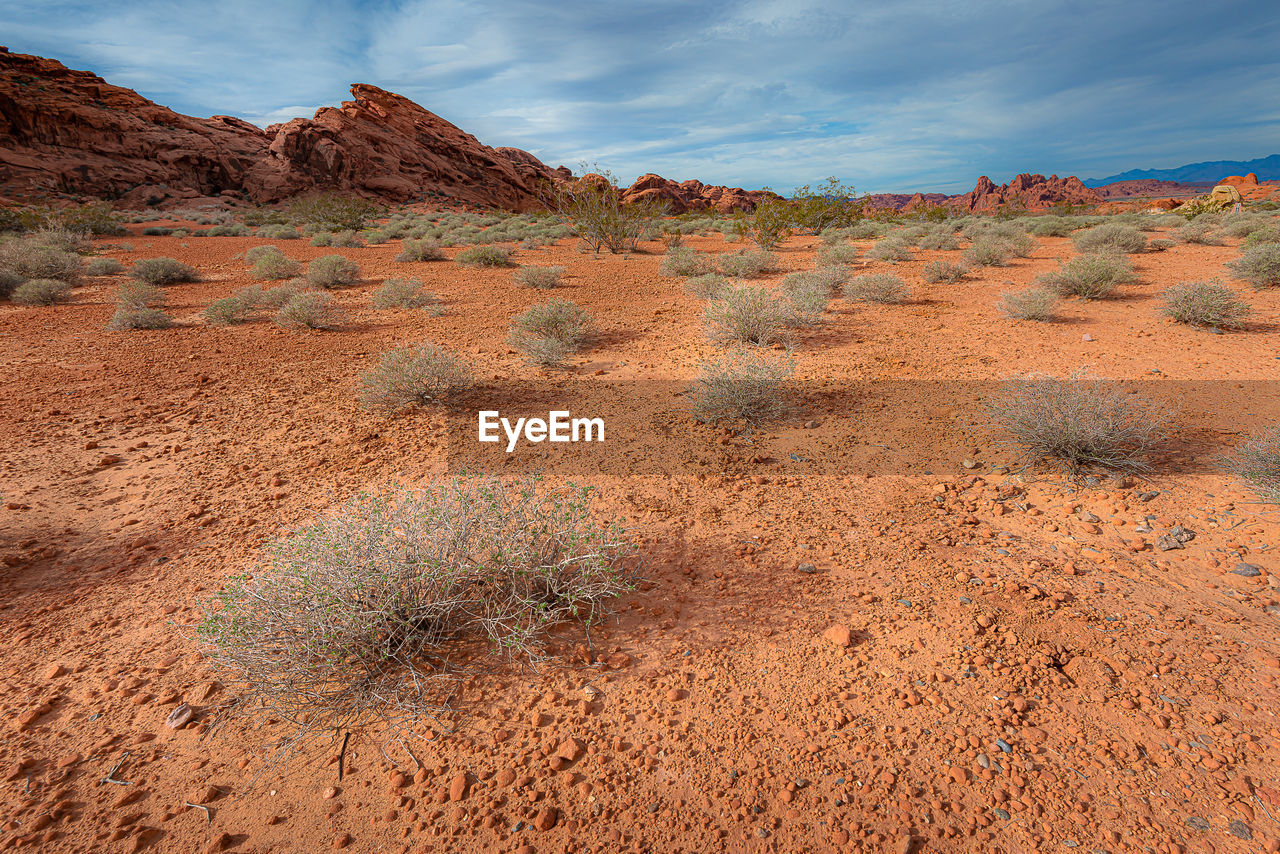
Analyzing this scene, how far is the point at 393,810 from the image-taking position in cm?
188

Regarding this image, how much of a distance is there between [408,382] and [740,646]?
413cm

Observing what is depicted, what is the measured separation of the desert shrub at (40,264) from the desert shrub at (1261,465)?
1691cm

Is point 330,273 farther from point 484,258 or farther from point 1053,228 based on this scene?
point 1053,228

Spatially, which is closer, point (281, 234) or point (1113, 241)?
point (1113, 241)

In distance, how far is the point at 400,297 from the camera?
9117mm

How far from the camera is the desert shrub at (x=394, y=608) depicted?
7.35 feet

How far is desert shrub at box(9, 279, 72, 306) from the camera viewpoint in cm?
906

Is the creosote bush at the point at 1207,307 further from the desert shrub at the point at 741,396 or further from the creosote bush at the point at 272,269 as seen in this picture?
the creosote bush at the point at 272,269

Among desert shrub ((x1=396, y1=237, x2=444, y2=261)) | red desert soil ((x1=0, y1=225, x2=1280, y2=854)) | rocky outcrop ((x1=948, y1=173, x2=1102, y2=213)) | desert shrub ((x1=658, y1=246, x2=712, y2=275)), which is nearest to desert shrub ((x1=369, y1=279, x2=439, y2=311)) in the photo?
red desert soil ((x1=0, y1=225, x2=1280, y2=854))

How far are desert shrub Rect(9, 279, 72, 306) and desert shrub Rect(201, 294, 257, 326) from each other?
3379 mm

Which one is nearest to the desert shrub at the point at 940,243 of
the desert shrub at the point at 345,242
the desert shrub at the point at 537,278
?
the desert shrub at the point at 537,278

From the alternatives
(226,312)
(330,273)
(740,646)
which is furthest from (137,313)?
(740,646)

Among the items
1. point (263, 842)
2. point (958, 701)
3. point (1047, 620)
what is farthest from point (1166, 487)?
point (263, 842)

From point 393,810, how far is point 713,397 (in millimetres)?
3809
